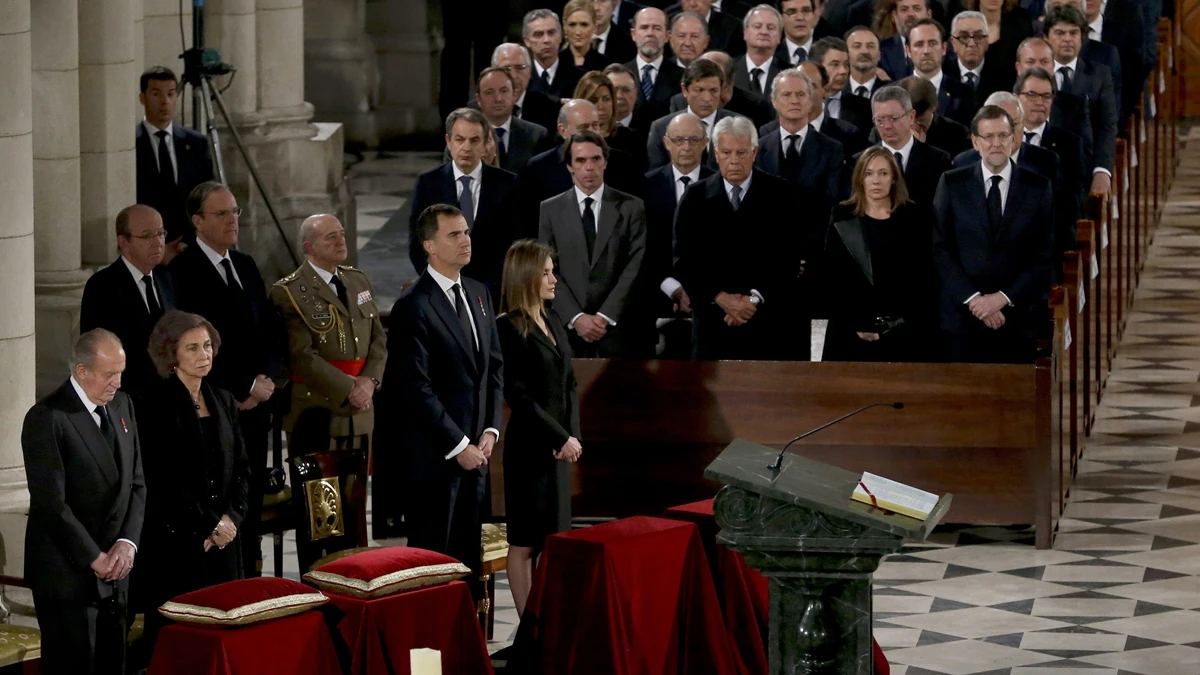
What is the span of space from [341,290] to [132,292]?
3.09 feet

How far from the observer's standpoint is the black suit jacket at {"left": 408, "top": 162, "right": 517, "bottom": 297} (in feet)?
31.3

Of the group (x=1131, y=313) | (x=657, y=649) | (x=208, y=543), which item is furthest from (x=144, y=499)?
(x=1131, y=313)

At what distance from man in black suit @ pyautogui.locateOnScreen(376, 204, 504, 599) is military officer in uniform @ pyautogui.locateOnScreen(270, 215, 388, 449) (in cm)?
104

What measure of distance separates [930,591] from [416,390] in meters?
2.29

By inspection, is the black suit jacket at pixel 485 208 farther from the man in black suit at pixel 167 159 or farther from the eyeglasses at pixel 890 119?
the eyeglasses at pixel 890 119

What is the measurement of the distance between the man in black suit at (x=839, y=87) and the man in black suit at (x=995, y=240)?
1.47 metres

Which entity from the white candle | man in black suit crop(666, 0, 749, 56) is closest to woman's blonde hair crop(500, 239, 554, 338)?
the white candle

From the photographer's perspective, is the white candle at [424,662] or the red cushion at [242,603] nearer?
the white candle at [424,662]

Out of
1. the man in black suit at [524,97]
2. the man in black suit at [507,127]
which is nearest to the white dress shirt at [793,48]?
the man in black suit at [524,97]

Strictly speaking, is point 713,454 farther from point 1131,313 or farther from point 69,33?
point 1131,313

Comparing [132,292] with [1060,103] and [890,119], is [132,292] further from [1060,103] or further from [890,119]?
[1060,103]

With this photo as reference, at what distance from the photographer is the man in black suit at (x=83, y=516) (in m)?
6.73

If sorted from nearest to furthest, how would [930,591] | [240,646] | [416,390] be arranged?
[240,646] < [416,390] < [930,591]

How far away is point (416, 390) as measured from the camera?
300 inches
